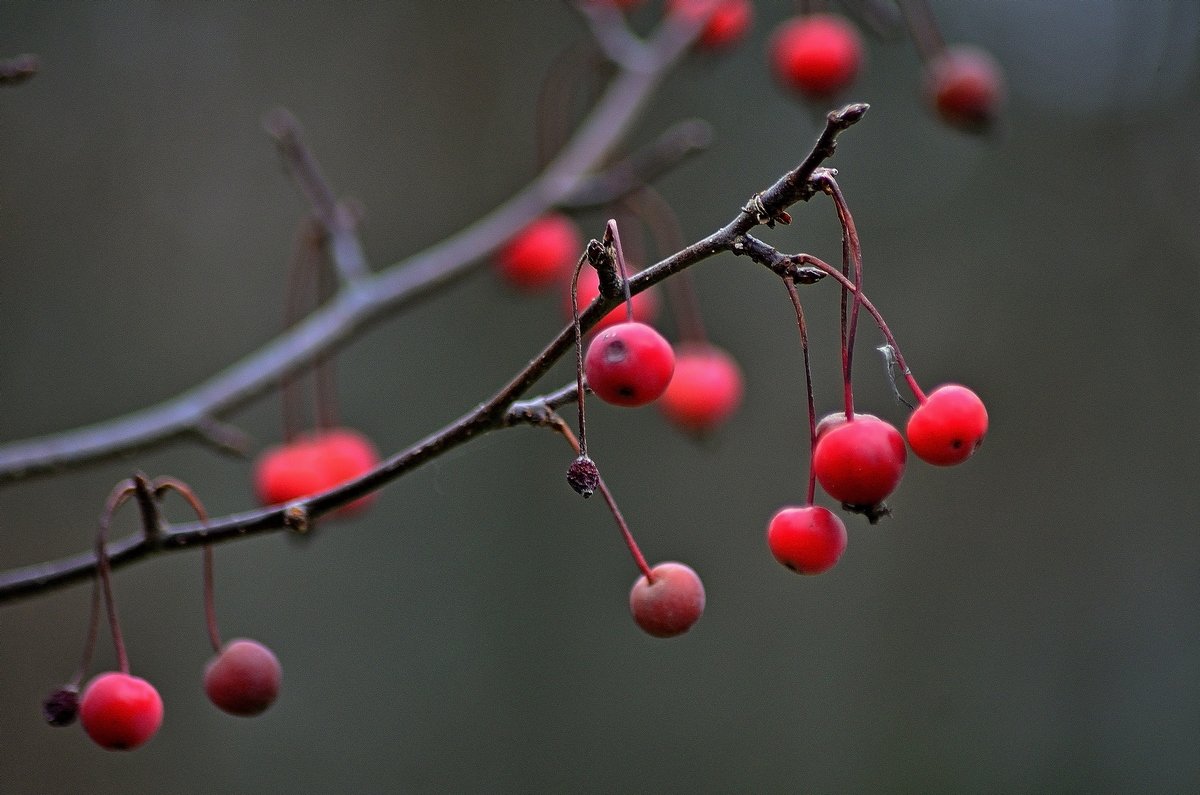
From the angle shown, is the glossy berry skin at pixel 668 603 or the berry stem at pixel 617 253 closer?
the berry stem at pixel 617 253

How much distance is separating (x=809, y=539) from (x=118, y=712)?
615 mm

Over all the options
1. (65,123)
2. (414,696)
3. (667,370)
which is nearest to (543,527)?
(414,696)

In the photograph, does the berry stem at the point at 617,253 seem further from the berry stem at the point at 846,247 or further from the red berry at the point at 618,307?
the red berry at the point at 618,307

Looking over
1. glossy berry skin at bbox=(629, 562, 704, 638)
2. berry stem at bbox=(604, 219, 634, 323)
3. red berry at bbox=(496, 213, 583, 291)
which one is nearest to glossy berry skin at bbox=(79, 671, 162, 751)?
glossy berry skin at bbox=(629, 562, 704, 638)

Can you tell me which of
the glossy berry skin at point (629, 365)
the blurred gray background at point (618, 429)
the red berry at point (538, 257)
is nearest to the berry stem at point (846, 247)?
the glossy berry skin at point (629, 365)

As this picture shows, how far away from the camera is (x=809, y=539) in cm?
75

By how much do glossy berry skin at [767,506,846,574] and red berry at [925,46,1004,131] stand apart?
4.22 ft

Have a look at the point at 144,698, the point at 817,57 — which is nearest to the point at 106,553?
the point at 144,698

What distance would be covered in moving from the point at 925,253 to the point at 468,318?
2459mm

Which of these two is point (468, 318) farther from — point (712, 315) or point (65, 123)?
point (65, 123)

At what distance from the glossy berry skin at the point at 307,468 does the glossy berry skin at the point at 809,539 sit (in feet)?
2.26

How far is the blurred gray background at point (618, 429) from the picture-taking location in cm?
308

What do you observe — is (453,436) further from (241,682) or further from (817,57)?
(817,57)

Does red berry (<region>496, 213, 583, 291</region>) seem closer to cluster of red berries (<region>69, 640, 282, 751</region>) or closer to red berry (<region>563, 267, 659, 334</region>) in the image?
red berry (<region>563, 267, 659, 334</region>)
